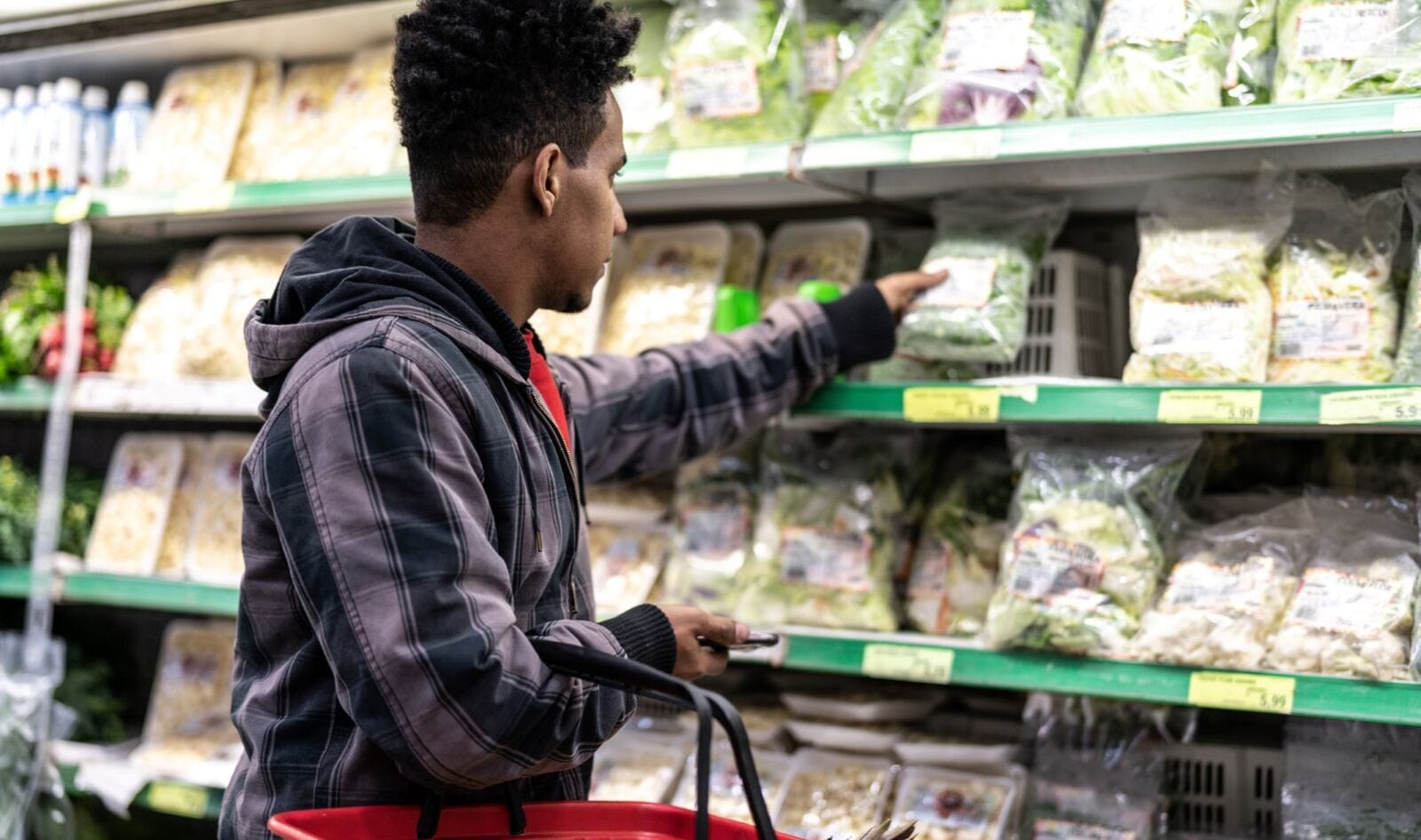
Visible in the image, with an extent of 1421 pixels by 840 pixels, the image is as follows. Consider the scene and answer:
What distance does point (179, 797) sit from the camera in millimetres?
3020

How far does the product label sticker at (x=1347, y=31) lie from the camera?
2.05m

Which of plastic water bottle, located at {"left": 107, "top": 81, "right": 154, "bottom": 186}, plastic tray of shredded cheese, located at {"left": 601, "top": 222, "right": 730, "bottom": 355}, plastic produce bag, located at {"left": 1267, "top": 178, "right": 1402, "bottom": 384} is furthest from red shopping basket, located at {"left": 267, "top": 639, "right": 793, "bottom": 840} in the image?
plastic water bottle, located at {"left": 107, "top": 81, "right": 154, "bottom": 186}

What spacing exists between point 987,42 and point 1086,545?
0.86m

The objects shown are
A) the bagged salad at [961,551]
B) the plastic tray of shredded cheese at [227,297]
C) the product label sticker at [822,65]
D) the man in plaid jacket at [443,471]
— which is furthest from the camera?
the plastic tray of shredded cheese at [227,297]

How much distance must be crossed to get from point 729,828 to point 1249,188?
143 centimetres

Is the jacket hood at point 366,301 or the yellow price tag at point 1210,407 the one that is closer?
the jacket hood at point 366,301

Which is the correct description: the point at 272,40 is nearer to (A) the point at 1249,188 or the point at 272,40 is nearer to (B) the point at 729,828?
(A) the point at 1249,188

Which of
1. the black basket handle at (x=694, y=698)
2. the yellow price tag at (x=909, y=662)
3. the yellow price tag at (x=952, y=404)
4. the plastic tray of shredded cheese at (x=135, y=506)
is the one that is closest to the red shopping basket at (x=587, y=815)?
the black basket handle at (x=694, y=698)

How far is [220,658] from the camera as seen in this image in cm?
341

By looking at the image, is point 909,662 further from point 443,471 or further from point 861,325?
point 443,471

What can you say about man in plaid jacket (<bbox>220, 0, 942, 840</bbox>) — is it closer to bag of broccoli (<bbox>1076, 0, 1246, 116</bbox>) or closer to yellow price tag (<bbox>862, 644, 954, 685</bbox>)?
yellow price tag (<bbox>862, 644, 954, 685</bbox>)

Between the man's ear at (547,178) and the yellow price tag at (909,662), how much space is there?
3.62 ft

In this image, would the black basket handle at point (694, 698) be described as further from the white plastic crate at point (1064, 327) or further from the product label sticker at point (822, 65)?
the product label sticker at point (822, 65)

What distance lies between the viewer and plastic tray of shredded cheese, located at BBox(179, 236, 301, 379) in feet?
10.3
